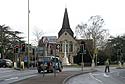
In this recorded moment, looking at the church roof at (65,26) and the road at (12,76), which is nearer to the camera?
the road at (12,76)

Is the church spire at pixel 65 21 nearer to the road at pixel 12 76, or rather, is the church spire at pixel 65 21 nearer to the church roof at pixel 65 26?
the church roof at pixel 65 26

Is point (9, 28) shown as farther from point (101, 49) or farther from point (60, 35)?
point (101, 49)

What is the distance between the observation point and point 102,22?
92.2 m

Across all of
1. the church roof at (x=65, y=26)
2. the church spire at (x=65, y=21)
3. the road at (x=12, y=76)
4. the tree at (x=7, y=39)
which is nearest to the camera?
the road at (x=12, y=76)

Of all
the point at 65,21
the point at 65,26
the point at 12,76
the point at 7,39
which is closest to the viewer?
the point at 12,76

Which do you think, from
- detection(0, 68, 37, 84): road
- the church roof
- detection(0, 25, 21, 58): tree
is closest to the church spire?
the church roof

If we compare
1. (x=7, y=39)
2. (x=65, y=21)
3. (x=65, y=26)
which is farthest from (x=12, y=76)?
(x=65, y=26)

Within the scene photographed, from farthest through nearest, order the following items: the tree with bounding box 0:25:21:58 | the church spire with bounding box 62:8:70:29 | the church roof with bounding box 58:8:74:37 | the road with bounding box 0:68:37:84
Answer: the church roof with bounding box 58:8:74:37
the church spire with bounding box 62:8:70:29
the tree with bounding box 0:25:21:58
the road with bounding box 0:68:37:84

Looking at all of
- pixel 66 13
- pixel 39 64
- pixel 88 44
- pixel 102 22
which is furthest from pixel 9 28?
pixel 39 64

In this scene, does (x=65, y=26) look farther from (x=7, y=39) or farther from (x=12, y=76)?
(x=12, y=76)

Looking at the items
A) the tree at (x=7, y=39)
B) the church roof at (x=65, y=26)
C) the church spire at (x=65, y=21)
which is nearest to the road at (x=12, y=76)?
the tree at (x=7, y=39)

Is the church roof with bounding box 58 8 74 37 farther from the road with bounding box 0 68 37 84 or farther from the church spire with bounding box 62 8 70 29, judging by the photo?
the road with bounding box 0 68 37 84

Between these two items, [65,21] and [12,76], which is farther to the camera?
[65,21]

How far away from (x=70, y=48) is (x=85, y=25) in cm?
3655
